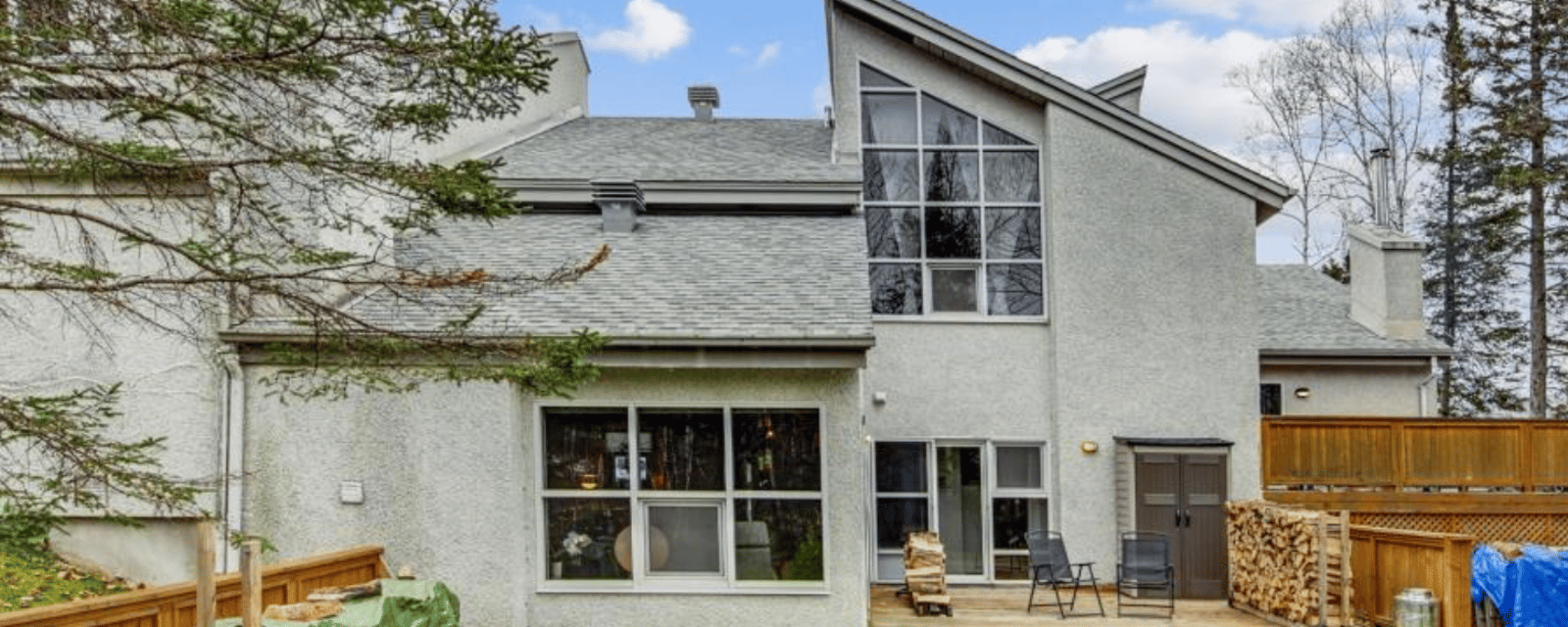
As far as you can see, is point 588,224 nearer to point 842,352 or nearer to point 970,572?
point 842,352

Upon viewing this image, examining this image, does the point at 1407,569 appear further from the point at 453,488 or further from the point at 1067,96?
the point at 453,488

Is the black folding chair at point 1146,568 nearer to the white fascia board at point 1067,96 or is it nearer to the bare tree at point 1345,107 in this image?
the white fascia board at point 1067,96

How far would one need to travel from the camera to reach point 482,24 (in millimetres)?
6238

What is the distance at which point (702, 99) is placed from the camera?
17.5m

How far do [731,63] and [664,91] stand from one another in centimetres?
204

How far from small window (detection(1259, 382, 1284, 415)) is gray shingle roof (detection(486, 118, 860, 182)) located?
7955 millimetres

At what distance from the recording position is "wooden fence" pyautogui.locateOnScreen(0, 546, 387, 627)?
5.64m

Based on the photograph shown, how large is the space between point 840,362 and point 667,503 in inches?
78.2

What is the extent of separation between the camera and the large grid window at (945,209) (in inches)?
532

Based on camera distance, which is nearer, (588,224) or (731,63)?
(588,224)

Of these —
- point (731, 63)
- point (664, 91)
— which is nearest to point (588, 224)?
point (664, 91)

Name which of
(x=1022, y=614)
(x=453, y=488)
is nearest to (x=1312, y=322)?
(x=1022, y=614)

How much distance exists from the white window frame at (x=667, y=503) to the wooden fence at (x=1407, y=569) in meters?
5.83

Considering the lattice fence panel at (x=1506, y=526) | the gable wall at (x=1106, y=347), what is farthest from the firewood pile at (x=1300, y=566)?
the lattice fence panel at (x=1506, y=526)
